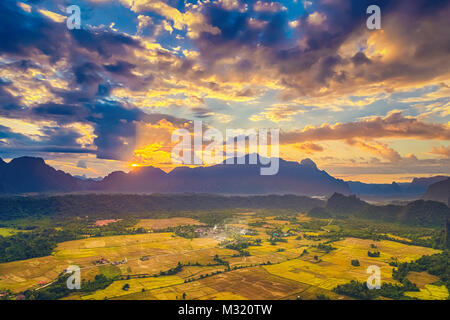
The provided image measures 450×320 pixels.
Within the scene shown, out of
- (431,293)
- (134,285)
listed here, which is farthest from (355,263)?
(134,285)

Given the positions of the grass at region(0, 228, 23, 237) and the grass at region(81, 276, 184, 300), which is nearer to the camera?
the grass at region(81, 276, 184, 300)

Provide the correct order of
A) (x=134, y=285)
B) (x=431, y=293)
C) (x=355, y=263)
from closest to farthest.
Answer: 1. (x=431, y=293)
2. (x=134, y=285)
3. (x=355, y=263)

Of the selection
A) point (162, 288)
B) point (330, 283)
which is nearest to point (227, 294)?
point (162, 288)

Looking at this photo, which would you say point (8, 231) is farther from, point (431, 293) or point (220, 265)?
point (431, 293)

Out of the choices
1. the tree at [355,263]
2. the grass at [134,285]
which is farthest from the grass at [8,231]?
the tree at [355,263]

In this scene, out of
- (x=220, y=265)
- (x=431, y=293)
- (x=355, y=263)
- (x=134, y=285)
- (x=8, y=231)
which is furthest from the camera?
(x=8, y=231)

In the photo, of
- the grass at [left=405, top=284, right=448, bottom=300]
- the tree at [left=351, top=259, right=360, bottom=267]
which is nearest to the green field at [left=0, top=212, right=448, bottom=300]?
the grass at [left=405, top=284, right=448, bottom=300]

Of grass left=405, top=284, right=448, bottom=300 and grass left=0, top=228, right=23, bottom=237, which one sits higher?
grass left=405, top=284, right=448, bottom=300

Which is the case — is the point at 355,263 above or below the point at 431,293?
below

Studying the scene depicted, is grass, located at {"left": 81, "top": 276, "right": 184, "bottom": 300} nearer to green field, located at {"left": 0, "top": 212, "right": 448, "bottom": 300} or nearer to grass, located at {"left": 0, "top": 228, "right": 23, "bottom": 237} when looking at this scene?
green field, located at {"left": 0, "top": 212, "right": 448, "bottom": 300}

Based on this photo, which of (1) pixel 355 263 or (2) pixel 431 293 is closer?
(2) pixel 431 293

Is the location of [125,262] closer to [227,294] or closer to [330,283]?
[227,294]
